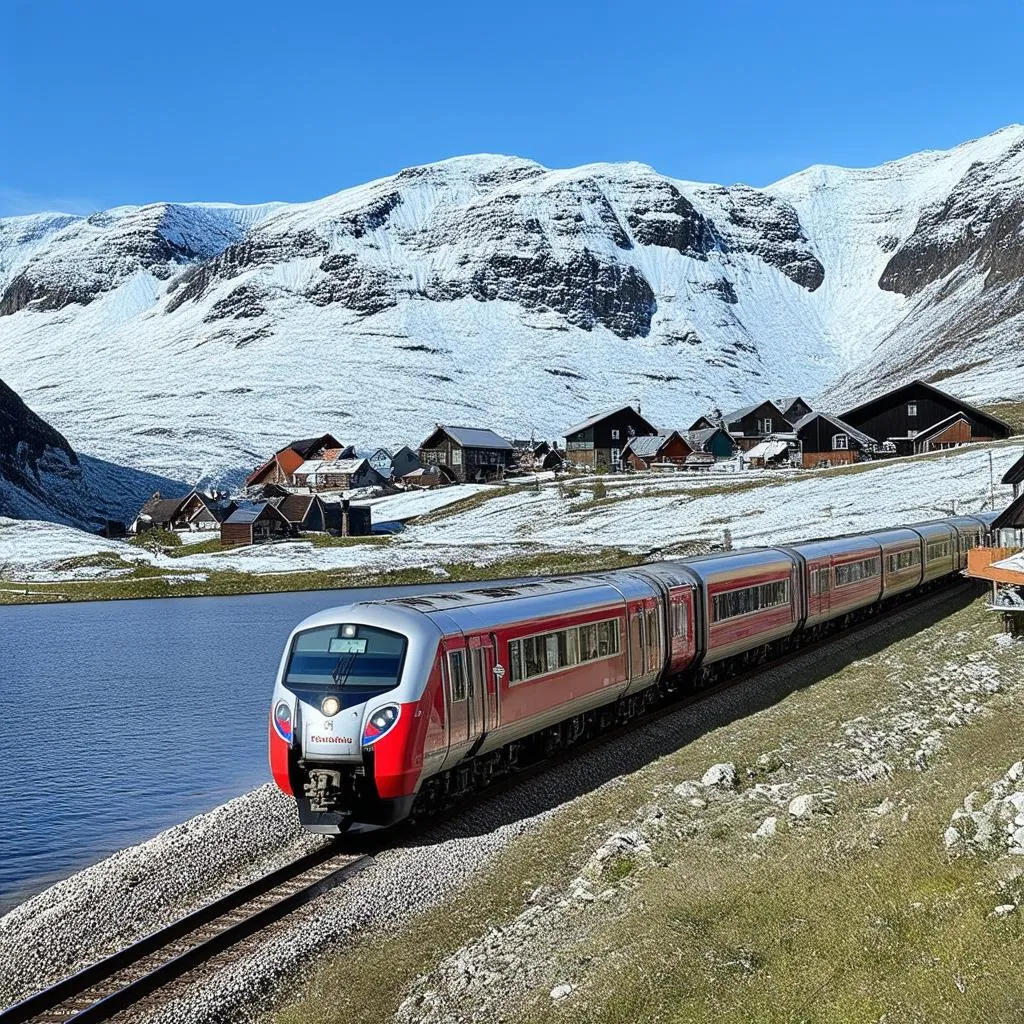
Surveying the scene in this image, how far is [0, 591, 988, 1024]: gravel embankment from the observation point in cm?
1468

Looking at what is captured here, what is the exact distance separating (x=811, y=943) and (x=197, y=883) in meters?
11.0

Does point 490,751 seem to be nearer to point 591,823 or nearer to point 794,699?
point 591,823

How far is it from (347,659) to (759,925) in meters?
8.92

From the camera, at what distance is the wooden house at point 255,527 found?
129 metres

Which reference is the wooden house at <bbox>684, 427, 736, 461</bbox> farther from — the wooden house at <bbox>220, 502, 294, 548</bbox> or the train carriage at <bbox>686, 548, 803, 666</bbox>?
the train carriage at <bbox>686, 548, 803, 666</bbox>

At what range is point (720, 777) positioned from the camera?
2175 centimetres

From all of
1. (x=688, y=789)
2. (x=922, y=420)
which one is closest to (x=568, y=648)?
(x=688, y=789)

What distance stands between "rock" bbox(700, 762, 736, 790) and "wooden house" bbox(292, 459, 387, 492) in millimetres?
158854

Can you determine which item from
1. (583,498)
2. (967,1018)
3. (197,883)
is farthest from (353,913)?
(583,498)

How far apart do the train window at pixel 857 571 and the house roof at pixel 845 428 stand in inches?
4168

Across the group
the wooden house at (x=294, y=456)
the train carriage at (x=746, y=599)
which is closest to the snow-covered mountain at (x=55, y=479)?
the wooden house at (x=294, y=456)

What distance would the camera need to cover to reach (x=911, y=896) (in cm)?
1299

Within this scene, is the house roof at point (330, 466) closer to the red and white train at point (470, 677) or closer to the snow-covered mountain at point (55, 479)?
the snow-covered mountain at point (55, 479)

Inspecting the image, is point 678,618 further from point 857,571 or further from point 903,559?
point 903,559
